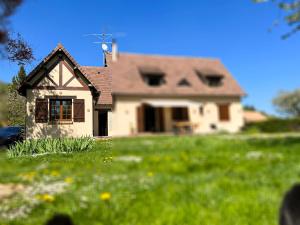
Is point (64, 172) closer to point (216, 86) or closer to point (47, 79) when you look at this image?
point (47, 79)

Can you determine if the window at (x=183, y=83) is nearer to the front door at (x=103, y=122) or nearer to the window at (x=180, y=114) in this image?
the window at (x=180, y=114)

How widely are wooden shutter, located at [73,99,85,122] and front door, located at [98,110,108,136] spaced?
0.14 ft

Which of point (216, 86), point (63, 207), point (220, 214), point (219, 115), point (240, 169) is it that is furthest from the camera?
point (240, 169)

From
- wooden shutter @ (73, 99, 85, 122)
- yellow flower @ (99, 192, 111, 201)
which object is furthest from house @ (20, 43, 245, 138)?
yellow flower @ (99, 192, 111, 201)

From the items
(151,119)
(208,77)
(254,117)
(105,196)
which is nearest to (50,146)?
(151,119)

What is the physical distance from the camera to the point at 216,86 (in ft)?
3.43

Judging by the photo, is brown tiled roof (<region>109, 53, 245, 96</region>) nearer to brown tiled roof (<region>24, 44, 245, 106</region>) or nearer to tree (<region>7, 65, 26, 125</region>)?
brown tiled roof (<region>24, 44, 245, 106</region>)

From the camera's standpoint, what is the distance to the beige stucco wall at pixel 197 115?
64 centimetres

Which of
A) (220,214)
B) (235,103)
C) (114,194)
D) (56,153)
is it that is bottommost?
(220,214)

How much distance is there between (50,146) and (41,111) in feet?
0.22

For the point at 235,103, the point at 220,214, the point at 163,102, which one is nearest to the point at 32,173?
the point at 163,102

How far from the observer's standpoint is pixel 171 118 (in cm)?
92

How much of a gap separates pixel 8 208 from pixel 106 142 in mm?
226

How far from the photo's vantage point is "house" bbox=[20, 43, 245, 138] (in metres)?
0.54
